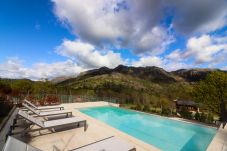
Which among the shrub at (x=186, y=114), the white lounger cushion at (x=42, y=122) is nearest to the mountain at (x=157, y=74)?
the shrub at (x=186, y=114)

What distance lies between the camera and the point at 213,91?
11586 millimetres

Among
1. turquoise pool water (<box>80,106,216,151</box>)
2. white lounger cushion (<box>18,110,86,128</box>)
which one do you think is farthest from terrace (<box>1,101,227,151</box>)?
turquoise pool water (<box>80,106,216,151</box>)

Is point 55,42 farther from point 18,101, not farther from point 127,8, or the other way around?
point 127,8

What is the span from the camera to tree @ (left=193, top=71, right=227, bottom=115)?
11297mm

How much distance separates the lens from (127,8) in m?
10.3

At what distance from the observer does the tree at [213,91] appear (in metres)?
11.3

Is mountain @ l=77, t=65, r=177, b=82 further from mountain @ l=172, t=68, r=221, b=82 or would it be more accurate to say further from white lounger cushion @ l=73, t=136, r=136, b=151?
white lounger cushion @ l=73, t=136, r=136, b=151

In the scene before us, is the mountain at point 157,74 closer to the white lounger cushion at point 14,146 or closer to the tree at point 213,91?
the tree at point 213,91

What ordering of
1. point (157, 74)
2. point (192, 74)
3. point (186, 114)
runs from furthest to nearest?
point (157, 74) → point (192, 74) → point (186, 114)

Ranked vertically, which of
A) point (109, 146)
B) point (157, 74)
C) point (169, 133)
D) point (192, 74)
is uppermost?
point (157, 74)

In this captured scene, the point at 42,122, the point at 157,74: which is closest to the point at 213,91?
the point at 42,122

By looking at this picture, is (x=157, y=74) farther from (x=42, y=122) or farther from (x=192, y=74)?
(x=42, y=122)

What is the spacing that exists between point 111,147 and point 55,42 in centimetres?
1795

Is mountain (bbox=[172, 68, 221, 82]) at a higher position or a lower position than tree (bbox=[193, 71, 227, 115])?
higher
